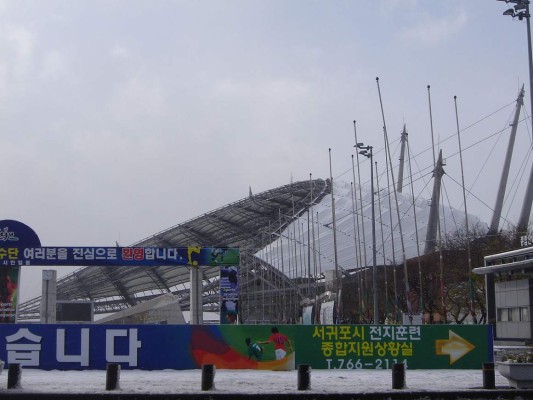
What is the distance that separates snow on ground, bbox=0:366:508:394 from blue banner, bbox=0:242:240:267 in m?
9.89

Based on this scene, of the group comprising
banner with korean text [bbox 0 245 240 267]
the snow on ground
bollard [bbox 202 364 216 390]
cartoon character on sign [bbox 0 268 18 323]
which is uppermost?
banner with korean text [bbox 0 245 240 267]

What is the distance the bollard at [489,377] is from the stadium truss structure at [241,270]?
67440 mm

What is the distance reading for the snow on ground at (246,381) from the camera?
1939 centimetres

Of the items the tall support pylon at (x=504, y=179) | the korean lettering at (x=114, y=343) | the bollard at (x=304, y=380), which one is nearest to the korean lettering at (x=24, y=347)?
the korean lettering at (x=114, y=343)

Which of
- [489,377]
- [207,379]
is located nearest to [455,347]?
[489,377]

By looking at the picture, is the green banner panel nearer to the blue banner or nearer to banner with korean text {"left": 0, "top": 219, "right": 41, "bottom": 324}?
the blue banner

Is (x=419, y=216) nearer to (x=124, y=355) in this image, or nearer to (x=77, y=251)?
(x=77, y=251)

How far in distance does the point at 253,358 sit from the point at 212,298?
7759cm

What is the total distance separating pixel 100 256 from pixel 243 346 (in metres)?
11.5

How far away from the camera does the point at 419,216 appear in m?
102

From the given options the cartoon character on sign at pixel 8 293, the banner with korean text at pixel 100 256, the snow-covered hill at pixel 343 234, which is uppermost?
the snow-covered hill at pixel 343 234

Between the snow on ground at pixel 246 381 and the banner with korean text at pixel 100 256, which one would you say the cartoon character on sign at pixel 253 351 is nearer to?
the snow on ground at pixel 246 381

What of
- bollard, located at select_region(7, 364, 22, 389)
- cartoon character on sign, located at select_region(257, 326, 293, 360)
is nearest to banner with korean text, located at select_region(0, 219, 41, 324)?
cartoon character on sign, located at select_region(257, 326, 293, 360)

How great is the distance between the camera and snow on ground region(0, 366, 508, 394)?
19.4m
